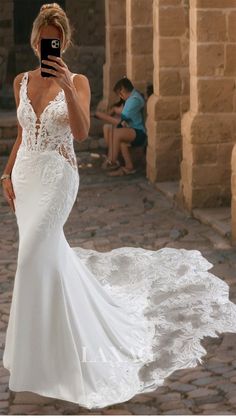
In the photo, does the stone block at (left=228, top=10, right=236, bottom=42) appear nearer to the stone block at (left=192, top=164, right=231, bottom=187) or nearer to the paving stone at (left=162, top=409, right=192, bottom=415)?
the stone block at (left=192, top=164, right=231, bottom=187)

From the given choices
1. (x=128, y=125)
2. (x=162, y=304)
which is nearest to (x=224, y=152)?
(x=128, y=125)

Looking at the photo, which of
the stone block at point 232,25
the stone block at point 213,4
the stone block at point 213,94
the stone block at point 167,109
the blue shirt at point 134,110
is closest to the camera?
the stone block at point 213,4

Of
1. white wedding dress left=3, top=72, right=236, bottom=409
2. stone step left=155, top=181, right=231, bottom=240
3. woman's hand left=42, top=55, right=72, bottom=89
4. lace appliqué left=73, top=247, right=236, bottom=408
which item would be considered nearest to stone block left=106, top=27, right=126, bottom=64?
stone step left=155, top=181, right=231, bottom=240

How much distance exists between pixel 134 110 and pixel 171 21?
5.89ft

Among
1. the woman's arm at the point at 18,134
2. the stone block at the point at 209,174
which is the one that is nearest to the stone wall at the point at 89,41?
the stone block at the point at 209,174

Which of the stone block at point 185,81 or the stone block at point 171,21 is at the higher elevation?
the stone block at point 171,21

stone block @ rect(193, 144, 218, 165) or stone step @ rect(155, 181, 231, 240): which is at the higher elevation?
stone block @ rect(193, 144, 218, 165)

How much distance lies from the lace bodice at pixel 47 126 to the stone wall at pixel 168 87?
6590 millimetres

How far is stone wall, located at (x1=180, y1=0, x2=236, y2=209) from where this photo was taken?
1088cm

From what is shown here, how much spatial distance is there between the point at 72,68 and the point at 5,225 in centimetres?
992

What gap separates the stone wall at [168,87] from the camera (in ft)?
40.9

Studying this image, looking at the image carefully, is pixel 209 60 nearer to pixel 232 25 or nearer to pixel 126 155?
pixel 232 25

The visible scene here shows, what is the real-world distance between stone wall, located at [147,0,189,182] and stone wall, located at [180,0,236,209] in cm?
141

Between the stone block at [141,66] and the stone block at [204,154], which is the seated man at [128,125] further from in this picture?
the stone block at [204,154]
